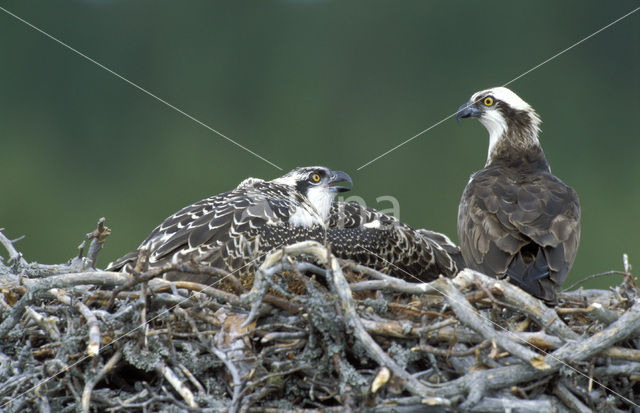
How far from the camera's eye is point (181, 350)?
332 cm

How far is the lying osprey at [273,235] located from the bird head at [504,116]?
1.02 m

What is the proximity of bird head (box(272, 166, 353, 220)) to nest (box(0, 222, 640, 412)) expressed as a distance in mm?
1932

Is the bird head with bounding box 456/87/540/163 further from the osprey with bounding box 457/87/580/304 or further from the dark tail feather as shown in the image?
the dark tail feather

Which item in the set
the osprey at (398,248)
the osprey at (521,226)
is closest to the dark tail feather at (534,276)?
the osprey at (521,226)

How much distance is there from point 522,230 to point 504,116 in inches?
66.3

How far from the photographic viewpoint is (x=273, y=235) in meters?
4.36

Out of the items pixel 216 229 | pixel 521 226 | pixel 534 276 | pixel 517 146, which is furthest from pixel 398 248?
pixel 517 146

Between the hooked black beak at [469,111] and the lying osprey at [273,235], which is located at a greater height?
the hooked black beak at [469,111]

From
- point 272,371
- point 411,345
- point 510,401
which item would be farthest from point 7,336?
point 510,401

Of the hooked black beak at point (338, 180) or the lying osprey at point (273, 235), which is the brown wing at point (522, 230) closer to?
the lying osprey at point (273, 235)

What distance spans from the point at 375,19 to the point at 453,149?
6.03 meters

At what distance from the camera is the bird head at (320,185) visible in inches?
213

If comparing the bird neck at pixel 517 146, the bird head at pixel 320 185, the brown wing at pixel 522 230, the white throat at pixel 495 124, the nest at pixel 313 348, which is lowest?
the nest at pixel 313 348

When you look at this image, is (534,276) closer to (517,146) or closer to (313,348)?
(313,348)
